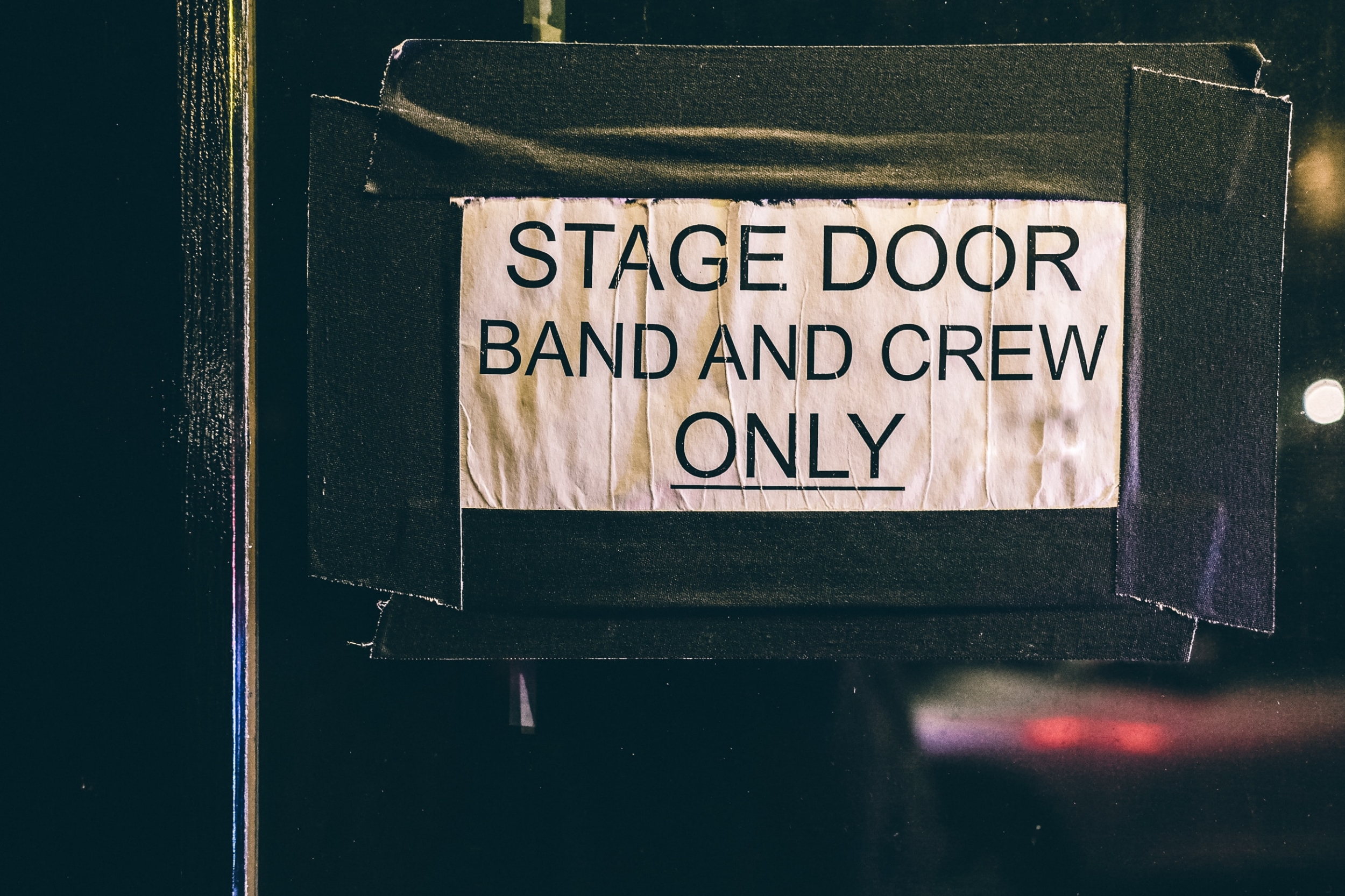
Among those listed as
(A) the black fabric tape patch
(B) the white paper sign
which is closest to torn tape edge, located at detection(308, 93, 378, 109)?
(A) the black fabric tape patch

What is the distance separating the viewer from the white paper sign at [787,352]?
1192mm

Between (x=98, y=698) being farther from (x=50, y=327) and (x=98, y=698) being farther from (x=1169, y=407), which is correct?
(x=1169, y=407)

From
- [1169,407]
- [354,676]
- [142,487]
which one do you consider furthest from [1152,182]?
[142,487]

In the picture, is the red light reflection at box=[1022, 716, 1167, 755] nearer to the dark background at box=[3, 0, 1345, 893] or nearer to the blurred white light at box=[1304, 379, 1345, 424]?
the dark background at box=[3, 0, 1345, 893]

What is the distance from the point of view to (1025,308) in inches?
47.2

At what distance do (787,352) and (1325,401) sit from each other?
37.9 inches

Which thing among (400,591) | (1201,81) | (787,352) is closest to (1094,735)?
(787,352)

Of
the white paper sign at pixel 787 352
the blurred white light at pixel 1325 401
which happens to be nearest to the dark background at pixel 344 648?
the blurred white light at pixel 1325 401

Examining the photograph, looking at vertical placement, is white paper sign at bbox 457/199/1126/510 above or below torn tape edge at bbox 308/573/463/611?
above

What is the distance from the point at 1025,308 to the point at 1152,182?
0.30 metres

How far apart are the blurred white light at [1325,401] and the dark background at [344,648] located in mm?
24

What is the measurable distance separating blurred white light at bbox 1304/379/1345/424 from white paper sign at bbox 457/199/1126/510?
37 centimetres

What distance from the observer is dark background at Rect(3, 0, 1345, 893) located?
3.97 feet

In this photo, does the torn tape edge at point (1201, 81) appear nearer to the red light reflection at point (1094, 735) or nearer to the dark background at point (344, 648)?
the dark background at point (344, 648)
